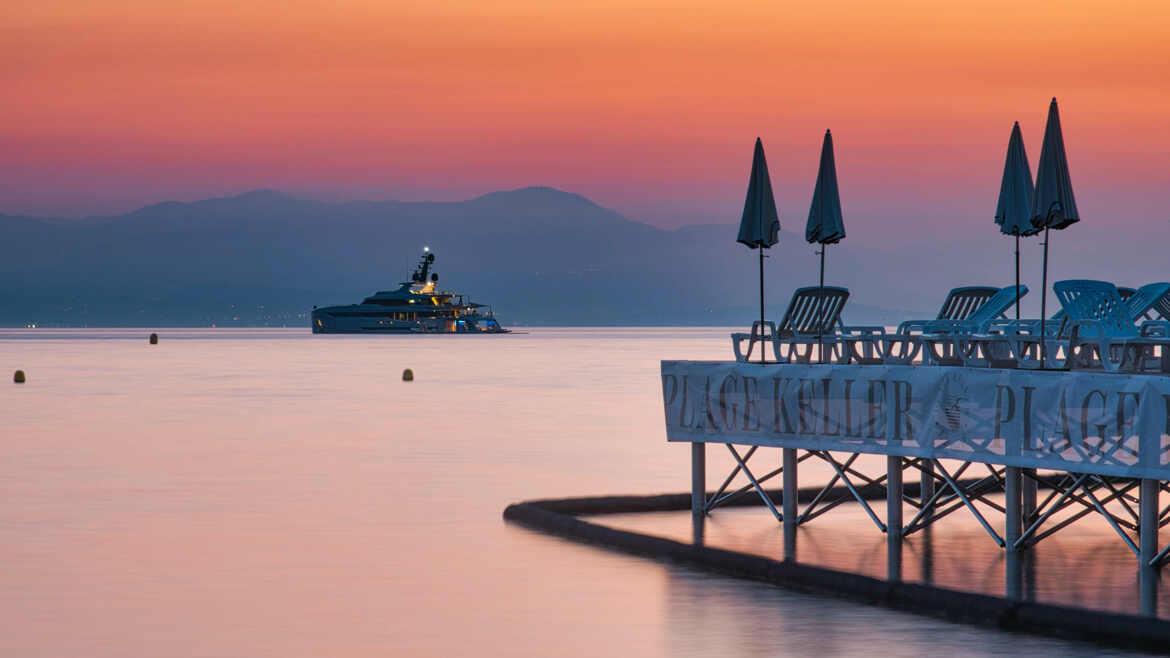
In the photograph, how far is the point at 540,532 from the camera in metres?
20.5

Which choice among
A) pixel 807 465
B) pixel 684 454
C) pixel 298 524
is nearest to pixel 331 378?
pixel 684 454

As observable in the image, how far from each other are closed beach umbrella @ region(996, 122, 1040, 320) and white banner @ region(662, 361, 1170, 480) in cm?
334

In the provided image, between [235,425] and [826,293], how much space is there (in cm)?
2677

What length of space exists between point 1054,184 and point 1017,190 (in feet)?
5.39

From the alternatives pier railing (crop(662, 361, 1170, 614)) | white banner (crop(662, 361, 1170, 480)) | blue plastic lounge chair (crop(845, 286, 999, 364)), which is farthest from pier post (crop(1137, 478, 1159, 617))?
blue plastic lounge chair (crop(845, 286, 999, 364))

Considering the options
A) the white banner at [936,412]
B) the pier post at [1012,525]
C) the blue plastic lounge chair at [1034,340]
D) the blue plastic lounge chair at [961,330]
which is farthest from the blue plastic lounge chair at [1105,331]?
the pier post at [1012,525]

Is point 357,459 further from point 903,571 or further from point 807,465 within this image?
point 903,571

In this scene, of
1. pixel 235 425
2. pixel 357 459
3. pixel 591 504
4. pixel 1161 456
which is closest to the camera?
pixel 1161 456

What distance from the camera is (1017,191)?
20.0 m

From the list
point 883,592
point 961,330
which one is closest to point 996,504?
point 961,330

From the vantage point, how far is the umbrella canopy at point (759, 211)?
20.7 meters

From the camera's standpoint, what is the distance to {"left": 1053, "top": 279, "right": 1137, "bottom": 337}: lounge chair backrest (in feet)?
54.7

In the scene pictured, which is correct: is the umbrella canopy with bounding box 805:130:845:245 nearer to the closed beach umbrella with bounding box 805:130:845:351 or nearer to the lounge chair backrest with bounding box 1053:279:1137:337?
the closed beach umbrella with bounding box 805:130:845:351

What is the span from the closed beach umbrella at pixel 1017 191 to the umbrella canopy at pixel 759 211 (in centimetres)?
257
